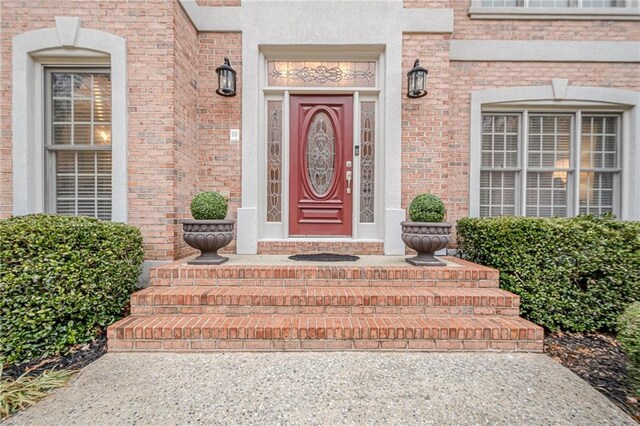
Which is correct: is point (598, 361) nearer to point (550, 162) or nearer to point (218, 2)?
point (550, 162)

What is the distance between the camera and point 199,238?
3.55 m

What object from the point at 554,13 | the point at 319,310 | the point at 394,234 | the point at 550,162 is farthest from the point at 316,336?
the point at 554,13

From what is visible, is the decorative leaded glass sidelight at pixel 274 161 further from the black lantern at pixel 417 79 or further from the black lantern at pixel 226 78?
the black lantern at pixel 417 79

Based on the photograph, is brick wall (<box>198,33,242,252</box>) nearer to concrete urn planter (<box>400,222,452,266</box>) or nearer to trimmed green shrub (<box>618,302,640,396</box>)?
concrete urn planter (<box>400,222,452,266</box>)

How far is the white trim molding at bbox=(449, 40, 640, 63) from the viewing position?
4742 millimetres

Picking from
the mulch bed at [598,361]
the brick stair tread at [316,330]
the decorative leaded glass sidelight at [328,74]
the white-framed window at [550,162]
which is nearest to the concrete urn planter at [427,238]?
the brick stair tread at [316,330]

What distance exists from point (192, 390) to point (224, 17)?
497cm

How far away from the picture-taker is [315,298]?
3.06 m

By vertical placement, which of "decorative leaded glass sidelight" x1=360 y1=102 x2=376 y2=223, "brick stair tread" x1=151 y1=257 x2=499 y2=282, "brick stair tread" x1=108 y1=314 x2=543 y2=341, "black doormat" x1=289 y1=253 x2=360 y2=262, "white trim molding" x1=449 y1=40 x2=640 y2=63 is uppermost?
"white trim molding" x1=449 y1=40 x2=640 y2=63

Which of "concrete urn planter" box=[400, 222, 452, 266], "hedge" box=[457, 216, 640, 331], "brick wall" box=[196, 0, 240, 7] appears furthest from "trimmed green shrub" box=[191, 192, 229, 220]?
"hedge" box=[457, 216, 640, 331]

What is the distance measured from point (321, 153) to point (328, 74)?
4.16 feet

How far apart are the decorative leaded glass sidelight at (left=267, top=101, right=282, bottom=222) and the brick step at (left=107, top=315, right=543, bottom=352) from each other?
2.29 meters

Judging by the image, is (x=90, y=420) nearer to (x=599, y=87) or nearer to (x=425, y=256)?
(x=425, y=256)

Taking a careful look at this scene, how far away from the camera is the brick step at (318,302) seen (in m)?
3.02
